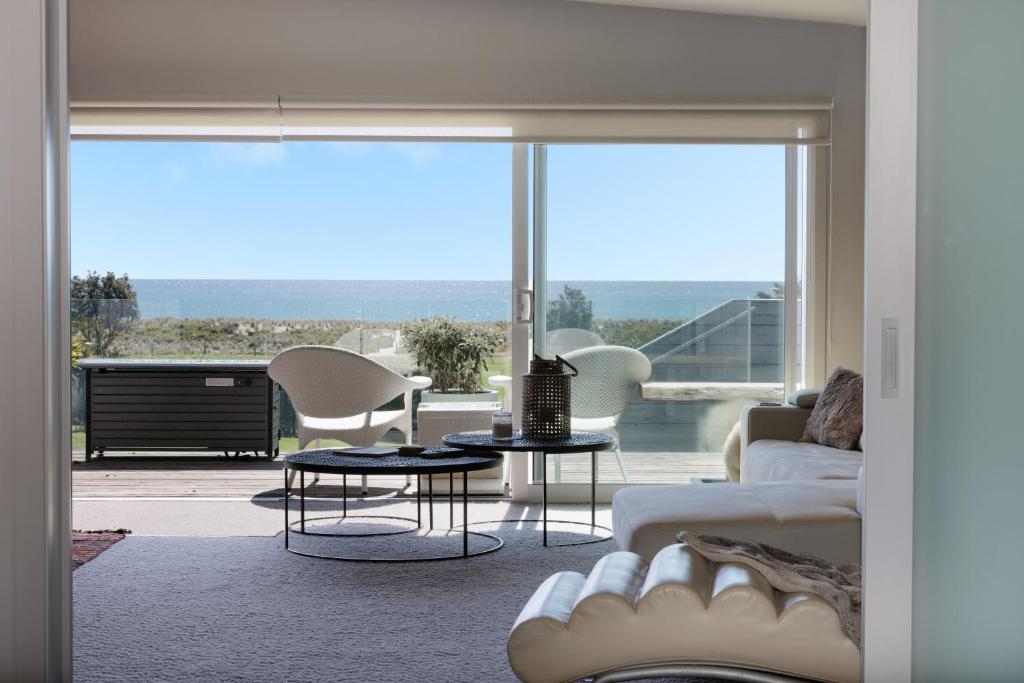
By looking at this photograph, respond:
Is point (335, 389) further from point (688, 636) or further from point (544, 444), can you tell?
point (688, 636)

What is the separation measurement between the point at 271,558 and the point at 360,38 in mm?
2863

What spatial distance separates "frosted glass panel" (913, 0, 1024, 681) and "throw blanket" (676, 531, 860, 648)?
0.30 m

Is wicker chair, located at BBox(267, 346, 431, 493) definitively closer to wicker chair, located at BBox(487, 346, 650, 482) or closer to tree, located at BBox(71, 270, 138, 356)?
wicker chair, located at BBox(487, 346, 650, 482)

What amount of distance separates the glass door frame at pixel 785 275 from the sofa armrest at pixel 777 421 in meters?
0.62

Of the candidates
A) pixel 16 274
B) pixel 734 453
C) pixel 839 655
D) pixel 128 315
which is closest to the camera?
pixel 16 274

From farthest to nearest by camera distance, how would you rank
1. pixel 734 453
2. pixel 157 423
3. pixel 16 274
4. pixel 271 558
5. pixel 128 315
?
1. pixel 128 315
2. pixel 157 423
3. pixel 734 453
4. pixel 271 558
5. pixel 16 274

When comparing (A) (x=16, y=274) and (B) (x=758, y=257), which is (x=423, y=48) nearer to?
Result: (B) (x=758, y=257)

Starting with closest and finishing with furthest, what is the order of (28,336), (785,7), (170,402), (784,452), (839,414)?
(28,336)
(784,452)
(839,414)
(785,7)
(170,402)

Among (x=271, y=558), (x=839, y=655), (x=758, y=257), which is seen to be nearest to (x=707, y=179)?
(x=758, y=257)

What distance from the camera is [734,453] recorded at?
5605mm

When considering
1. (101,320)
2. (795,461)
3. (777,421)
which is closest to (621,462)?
(777,421)

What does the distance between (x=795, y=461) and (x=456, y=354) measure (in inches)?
121

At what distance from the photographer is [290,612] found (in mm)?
3510

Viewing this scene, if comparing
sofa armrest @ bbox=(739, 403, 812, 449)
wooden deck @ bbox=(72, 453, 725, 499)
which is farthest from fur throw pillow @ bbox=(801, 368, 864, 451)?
wooden deck @ bbox=(72, 453, 725, 499)
